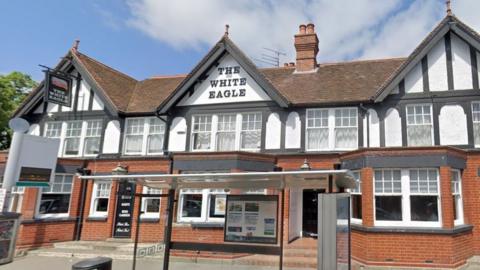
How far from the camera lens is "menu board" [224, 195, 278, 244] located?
23.3 ft

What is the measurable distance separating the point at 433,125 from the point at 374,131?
79.2 inches

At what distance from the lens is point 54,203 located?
50.2 feet

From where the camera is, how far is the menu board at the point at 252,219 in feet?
23.3

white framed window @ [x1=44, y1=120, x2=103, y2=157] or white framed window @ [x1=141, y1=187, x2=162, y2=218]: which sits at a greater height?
white framed window @ [x1=44, y1=120, x2=103, y2=157]

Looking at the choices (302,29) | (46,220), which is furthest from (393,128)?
(46,220)

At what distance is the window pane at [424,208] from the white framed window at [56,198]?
45.6 feet

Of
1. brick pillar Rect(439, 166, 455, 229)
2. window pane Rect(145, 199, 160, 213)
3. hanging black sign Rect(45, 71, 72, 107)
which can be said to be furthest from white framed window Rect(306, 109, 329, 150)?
hanging black sign Rect(45, 71, 72, 107)

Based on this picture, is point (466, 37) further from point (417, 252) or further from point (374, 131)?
point (417, 252)

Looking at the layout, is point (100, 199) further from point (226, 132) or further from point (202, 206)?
point (226, 132)

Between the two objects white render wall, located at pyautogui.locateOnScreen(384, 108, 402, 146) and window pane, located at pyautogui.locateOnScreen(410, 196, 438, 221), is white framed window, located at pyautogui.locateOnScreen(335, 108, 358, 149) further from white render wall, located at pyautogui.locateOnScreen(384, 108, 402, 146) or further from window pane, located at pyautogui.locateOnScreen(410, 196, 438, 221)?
→ window pane, located at pyautogui.locateOnScreen(410, 196, 438, 221)

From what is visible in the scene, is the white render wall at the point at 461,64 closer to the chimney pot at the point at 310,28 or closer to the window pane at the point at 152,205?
the chimney pot at the point at 310,28

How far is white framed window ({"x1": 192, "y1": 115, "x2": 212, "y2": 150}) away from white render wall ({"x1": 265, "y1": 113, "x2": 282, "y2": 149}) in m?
2.54

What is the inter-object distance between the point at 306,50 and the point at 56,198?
1331cm

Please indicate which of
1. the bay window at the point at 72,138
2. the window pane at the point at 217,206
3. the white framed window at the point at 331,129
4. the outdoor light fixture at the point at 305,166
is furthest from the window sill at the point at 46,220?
the white framed window at the point at 331,129
